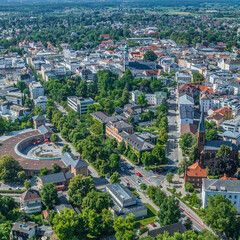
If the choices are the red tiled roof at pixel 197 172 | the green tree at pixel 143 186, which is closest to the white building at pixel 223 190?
the red tiled roof at pixel 197 172

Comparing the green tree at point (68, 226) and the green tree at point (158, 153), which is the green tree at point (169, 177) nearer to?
the green tree at point (158, 153)

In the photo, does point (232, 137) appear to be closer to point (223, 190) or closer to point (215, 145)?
point (215, 145)

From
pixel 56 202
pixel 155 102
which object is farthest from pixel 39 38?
pixel 56 202

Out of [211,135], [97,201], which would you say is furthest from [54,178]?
[211,135]

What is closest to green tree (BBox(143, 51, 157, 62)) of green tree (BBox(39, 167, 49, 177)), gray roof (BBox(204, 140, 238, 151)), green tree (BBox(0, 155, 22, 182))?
gray roof (BBox(204, 140, 238, 151))

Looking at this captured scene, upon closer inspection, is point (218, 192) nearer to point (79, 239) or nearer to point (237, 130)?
point (79, 239)

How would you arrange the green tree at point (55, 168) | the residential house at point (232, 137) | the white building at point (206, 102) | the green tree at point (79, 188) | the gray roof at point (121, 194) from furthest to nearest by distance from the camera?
the white building at point (206, 102), the residential house at point (232, 137), the green tree at point (55, 168), the green tree at point (79, 188), the gray roof at point (121, 194)
